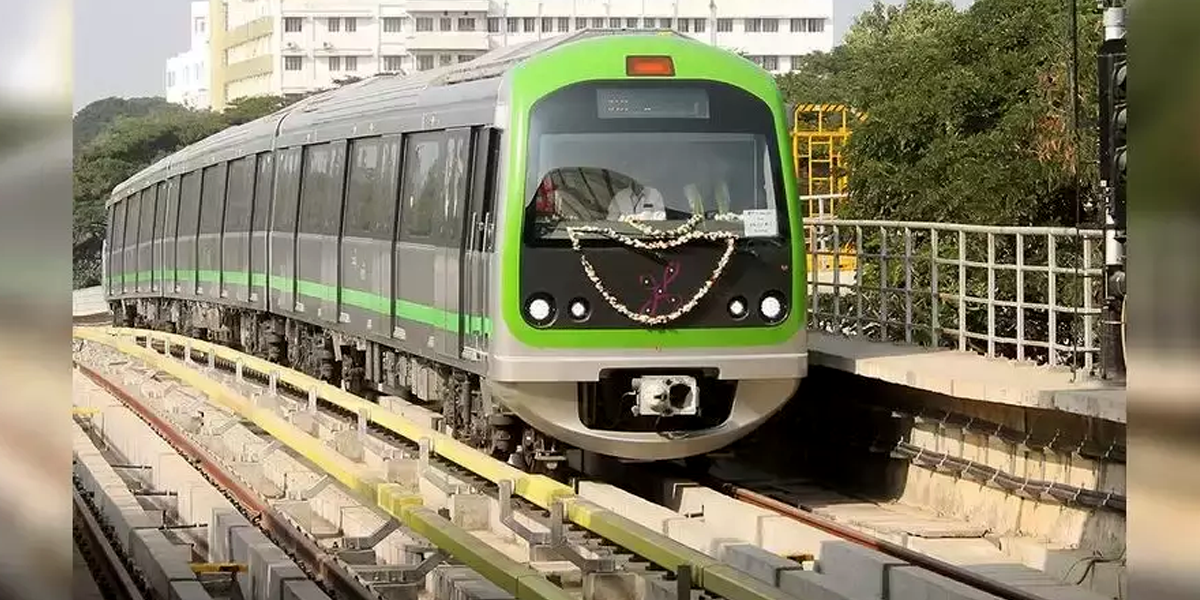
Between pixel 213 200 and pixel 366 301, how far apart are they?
27.4 ft

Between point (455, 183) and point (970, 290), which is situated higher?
point (455, 183)

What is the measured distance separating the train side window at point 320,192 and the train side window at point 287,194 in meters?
0.25

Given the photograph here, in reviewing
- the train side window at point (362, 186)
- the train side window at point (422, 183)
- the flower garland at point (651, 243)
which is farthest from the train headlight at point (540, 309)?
the train side window at point (362, 186)

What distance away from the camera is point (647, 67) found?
10.5m

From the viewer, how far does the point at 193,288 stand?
76.9ft

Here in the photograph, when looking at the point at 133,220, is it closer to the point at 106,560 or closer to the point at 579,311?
the point at 579,311

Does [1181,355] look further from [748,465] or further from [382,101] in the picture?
[382,101]

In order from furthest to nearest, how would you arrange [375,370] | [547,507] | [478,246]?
[375,370] < [478,246] < [547,507]

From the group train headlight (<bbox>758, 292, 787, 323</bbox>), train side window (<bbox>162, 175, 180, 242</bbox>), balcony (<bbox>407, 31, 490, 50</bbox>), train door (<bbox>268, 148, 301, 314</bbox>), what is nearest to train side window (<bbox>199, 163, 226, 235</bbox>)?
train side window (<bbox>162, 175, 180, 242</bbox>)

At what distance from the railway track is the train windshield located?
1.42 m

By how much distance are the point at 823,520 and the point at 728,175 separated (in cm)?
189

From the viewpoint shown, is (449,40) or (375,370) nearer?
(375,370)

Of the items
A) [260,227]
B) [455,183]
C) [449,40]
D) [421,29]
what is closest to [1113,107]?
[455,183]

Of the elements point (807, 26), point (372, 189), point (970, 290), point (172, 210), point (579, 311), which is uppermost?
point (807, 26)
